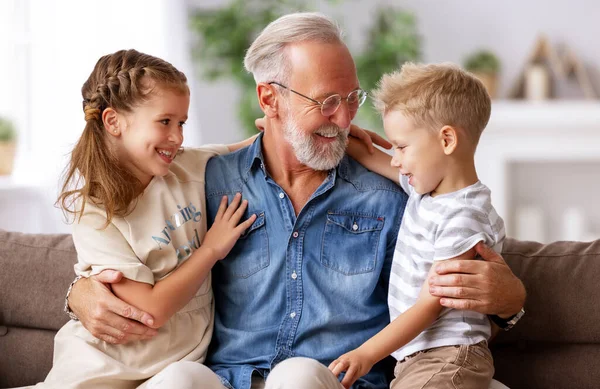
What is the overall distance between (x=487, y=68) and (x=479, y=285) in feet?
11.7

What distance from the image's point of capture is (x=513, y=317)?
1.89 metres

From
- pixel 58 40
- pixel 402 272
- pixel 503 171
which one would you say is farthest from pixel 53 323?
pixel 503 171

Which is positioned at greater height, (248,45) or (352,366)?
(248,45)

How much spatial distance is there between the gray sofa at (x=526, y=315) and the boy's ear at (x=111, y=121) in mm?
489

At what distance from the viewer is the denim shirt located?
78.9 inches

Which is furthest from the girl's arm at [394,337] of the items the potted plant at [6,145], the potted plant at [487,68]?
the potted plant at [487,68]

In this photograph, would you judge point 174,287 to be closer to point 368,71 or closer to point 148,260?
point 148,260

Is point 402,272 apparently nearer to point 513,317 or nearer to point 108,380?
point 513,317

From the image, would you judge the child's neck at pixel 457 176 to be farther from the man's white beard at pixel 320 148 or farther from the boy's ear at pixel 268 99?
the boy's ear at pixel 268 99

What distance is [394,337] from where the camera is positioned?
1.74 m

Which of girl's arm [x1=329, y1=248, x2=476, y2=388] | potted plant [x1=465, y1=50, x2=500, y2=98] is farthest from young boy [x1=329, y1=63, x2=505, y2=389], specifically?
potted plant [x1=465, y1=50, x2=500, y2=98]

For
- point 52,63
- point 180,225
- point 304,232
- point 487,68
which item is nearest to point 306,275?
point 304,232

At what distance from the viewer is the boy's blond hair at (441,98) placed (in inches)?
70.7

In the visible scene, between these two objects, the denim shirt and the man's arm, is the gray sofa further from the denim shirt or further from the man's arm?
the denim shirt
